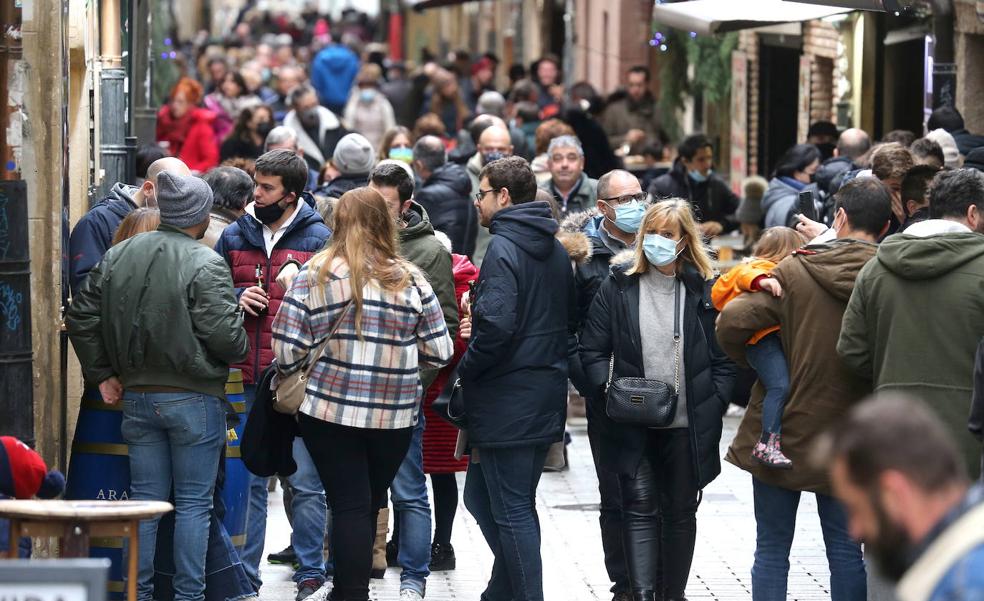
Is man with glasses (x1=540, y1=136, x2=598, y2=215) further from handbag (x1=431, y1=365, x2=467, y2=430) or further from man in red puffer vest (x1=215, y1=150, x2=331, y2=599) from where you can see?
handbag (x1=431, y1=365, x2=467, y2=430)

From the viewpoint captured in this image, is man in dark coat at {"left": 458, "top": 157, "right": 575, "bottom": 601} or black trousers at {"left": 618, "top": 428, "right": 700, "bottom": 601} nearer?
man in dark coat at {"left": 458, "top": 157, "right": 575, "bottom": 601}

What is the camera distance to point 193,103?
17656 millimetres

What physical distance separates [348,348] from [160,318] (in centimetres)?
73

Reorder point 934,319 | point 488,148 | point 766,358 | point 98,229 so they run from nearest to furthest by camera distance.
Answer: point 934,319 < point 766,358 < point 98,229 < point 488,148

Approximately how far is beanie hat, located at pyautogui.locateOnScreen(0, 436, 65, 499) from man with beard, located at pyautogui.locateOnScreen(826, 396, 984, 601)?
3.08 metres

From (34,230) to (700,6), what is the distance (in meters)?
5.98

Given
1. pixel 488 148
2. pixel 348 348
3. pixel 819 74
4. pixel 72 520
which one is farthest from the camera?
pixel 819 74

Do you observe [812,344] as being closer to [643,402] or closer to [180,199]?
[643,402]

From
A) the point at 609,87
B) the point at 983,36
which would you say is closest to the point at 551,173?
the point at 983,36

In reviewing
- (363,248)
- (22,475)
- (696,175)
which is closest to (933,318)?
(363,248)

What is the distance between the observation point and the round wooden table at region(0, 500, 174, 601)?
17.5 ft

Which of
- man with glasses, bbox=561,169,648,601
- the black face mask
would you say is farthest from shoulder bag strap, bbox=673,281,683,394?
the black face mask

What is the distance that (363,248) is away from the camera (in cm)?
679

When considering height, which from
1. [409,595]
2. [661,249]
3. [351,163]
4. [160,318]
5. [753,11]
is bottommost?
[409,595]
